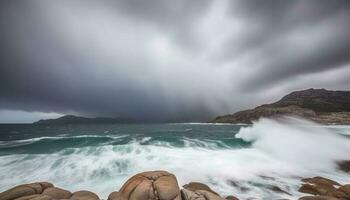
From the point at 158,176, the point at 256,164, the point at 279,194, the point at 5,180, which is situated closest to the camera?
the point at 158,176

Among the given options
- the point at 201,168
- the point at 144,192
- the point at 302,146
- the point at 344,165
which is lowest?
the point at 344,165

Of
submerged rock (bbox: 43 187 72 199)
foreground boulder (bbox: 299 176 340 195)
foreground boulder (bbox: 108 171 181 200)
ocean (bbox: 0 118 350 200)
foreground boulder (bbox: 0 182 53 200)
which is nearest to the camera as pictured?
foreground boulder (bbox: 108 171 181 200)

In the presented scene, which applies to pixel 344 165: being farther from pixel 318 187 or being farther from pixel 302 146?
pixel 318 187

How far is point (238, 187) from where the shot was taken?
10.9 metres

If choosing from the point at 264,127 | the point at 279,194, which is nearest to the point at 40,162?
the point at 279,194

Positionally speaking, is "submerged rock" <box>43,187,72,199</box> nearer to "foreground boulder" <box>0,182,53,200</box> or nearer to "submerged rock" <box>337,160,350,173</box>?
"foreground boulder" <box>0,182,53,200</box>

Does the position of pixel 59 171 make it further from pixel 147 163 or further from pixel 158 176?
pixel 158 176

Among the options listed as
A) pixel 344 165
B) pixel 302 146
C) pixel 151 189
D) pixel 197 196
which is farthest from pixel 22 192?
pixel 302 146

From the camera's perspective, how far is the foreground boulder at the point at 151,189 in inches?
255

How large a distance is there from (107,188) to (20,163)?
35.1 ft

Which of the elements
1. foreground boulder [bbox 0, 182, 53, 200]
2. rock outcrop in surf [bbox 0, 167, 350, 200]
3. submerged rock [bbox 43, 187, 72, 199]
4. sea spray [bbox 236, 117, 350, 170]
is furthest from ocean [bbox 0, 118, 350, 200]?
foreground boulder [bbox 0, 182, 53, 200]

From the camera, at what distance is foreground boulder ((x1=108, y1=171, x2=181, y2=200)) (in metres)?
6.47

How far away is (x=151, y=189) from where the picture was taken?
6.64 metres

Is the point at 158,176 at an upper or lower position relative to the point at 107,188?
upper
